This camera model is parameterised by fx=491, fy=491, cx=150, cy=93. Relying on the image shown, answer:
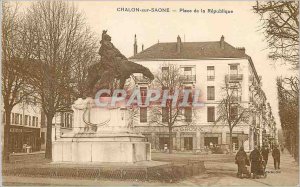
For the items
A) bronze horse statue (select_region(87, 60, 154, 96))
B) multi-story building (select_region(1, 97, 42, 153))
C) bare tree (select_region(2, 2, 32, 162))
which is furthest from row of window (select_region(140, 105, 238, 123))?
bronze horse statue (select_region(87, 60, 154, 96))

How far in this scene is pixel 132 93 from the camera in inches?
1080

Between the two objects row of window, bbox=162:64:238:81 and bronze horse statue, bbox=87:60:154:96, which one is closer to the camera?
bronze horse statue, bbox=87:60:154:96

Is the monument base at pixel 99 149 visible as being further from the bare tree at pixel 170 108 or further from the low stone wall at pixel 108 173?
the bare tree at pixel 170 108

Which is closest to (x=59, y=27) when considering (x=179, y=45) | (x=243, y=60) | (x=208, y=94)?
(x=179, y=45)

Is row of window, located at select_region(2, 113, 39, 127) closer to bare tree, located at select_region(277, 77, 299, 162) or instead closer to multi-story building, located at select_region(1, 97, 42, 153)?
multi-story building, located at select_region(1, 97, 42, 153)

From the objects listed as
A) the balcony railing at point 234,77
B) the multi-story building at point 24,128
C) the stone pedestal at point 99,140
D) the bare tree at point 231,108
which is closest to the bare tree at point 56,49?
the stone pedestal at point 99,140

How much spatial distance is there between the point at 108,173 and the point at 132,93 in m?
10.9

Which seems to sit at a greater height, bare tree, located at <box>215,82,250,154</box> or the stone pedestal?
bare tree, located at <box>215,82,250,154</box>

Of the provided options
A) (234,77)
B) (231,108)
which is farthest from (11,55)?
(234,77)

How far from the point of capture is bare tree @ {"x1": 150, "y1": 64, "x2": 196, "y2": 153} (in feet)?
95.4

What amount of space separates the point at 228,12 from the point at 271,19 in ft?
5.47

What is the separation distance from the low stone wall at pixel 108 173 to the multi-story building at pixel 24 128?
686 inches

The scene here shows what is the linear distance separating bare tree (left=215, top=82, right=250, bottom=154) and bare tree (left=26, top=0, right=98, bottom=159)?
870 centimetres

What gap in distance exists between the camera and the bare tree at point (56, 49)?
2548 centimetres
